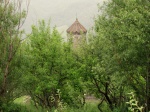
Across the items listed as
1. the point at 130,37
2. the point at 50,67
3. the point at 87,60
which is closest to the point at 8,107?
the point at 50,67

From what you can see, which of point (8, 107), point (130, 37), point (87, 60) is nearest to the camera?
point (130, 37)

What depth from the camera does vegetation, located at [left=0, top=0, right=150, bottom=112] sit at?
13.9m

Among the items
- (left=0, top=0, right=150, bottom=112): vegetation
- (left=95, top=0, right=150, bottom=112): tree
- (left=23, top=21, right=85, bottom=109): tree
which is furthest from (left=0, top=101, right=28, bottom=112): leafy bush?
(left=95, top=0, right=150, bottom=112): tree

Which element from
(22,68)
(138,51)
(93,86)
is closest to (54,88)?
(93,86)

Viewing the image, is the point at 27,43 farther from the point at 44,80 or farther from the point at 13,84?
the point at 13,84

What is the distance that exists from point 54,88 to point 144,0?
678 inches

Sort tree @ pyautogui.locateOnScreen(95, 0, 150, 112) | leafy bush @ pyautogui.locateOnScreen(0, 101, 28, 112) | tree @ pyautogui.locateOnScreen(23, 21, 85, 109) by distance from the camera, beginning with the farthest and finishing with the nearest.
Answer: tree @ pyautogui.locateOnScreen(23, 21, 85, 109) < leafy bush @ pyautogui.locateOnScreen(0, 101, 28, 112) < tree @ pyautogui.locateOnScreen(95, 0, 150, 112)

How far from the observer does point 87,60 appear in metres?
26.3

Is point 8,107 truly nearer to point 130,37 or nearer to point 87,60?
point 87,60

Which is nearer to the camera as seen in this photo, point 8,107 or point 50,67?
point 8,107

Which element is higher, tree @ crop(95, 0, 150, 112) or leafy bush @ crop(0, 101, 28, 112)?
tree @ crop(95, 0, 150, 112)

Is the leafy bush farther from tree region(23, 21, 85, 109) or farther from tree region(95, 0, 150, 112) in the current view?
tree region(95, 0, 150, 112)

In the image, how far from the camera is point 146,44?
1398 cm

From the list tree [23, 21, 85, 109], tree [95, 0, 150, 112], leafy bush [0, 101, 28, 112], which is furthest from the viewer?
tree [23, 21, 85, 109]
